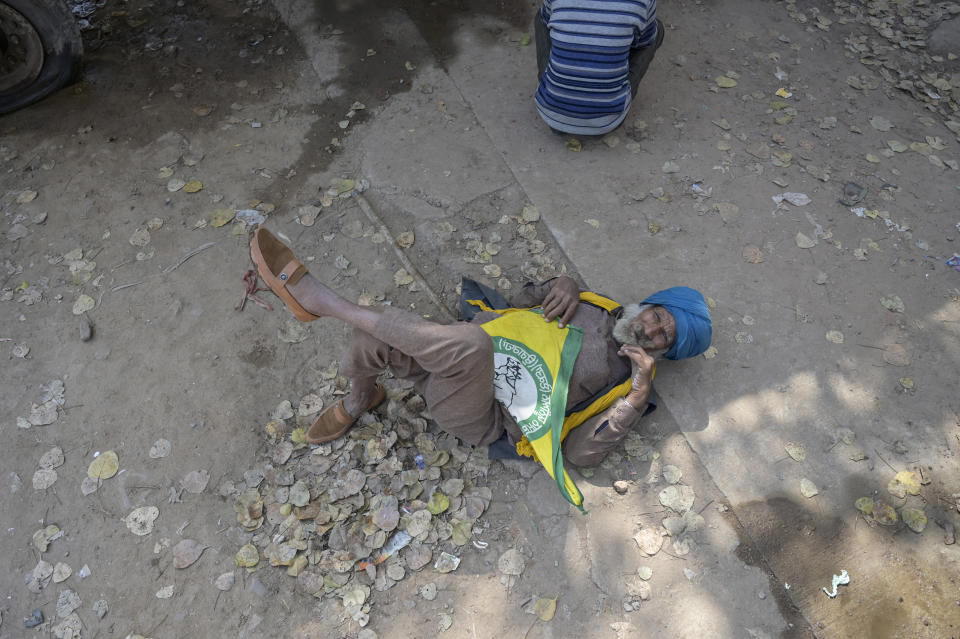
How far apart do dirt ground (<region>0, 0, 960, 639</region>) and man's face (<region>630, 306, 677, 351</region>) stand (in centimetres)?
46

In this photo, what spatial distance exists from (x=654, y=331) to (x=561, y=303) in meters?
0.46

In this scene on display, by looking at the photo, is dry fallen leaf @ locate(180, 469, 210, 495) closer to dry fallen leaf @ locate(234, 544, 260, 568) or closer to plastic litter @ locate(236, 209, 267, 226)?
dry fallen leaf @ locate(234, 544, 260, 568)

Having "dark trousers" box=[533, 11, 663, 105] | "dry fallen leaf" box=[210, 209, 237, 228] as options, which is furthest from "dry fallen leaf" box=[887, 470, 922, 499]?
"dry fallen leaf" box=[210, 209, 237, 228]

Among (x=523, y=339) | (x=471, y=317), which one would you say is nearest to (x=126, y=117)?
(x=471, y=317)

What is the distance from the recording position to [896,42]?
17.0 feet

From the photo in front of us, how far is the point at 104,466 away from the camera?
3.05 meters

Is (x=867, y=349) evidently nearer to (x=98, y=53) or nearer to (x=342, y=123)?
(x=342, y=123)

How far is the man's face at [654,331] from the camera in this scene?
292 cm

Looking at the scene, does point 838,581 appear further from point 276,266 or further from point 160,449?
point 160,449

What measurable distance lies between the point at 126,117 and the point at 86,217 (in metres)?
1.06

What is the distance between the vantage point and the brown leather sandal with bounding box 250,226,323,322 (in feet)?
8.48

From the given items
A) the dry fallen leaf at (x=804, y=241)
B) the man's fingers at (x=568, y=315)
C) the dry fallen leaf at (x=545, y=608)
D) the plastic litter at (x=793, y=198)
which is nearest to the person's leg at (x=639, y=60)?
the plastic litter at (x=793, y=198)

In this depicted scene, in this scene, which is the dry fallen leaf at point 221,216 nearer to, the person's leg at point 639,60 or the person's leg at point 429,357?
the person's leg at point 429,357

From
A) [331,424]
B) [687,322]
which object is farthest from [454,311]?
[687,322]
